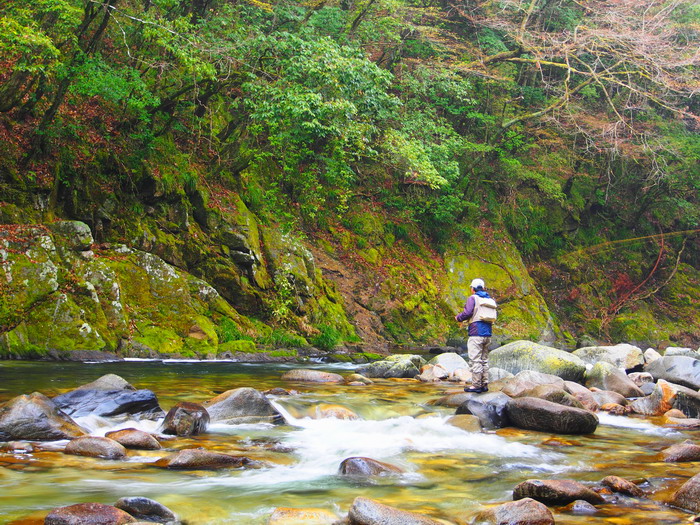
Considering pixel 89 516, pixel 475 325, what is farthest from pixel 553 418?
pixel 89 516

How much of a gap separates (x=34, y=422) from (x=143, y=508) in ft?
7.70

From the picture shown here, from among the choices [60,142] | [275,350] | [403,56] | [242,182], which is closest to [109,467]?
[275,350]

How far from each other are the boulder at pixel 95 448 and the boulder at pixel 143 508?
4.88 ft

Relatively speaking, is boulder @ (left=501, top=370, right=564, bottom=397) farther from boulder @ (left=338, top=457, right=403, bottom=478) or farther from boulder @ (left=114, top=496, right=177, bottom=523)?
boulder @ (left=114, top=496, right=177, bottom=523)

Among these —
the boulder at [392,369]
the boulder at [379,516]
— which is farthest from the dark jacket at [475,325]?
the boulder at [379,516]

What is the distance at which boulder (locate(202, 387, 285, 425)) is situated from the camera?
646 cm

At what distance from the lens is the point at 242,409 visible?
6.62 meters

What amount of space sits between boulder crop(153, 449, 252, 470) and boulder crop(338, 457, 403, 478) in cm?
83

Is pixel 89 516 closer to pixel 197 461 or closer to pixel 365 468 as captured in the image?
pixel 197 461

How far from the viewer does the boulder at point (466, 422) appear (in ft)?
21.7

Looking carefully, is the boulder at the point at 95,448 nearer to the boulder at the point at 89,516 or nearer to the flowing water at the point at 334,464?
the flowing water at the point at 334,464

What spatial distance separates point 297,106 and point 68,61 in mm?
4417

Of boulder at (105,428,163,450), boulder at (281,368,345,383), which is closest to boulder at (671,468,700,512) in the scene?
boulder at (105,428,163,450)

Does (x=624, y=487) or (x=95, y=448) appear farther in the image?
(x=95, y=448)
